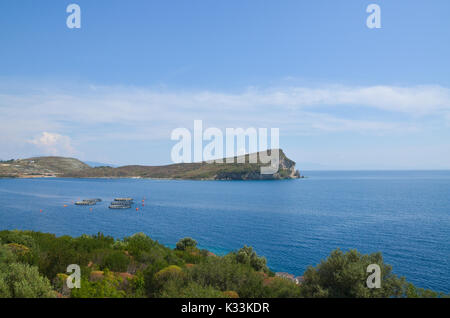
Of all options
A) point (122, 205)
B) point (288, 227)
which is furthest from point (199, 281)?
point (122, 205)

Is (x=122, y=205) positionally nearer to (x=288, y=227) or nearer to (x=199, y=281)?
(x=288, y=227)

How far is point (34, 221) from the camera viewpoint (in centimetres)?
6831

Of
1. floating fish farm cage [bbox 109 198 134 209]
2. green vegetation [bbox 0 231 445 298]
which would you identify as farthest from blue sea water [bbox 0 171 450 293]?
green vegetation [bbox 0 231 445 298]

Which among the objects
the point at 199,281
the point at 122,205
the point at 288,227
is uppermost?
the point at 199,281

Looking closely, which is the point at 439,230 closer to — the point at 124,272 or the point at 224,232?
the point at 224,232

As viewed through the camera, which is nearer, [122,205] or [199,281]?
[199,281]

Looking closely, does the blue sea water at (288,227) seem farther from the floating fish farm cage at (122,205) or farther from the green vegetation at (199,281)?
the green vegetation at (199,281)

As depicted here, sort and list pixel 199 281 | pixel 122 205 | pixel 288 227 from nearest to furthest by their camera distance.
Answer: pixel 199 281 < pixel 288 227 < pixel 122 205

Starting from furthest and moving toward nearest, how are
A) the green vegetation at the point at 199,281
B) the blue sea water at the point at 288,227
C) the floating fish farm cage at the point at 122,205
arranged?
the floating fish farm cage at the point at 122,205
the blue sea water at the point at 288,227
the green vegetation at the point at 199,281

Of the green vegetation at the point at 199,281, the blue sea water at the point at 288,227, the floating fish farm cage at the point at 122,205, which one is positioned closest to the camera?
the green vegetation at the point at 199,281

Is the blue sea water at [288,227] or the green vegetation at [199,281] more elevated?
the green vegetation at [199,281]

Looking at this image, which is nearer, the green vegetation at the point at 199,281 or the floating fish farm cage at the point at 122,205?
the green vegetation at the point at 199,281

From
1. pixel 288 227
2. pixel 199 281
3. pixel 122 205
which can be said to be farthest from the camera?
pixel 122 205

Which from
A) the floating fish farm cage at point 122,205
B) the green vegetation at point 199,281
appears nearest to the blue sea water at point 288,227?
the floating fish farm cage at point 122,205
